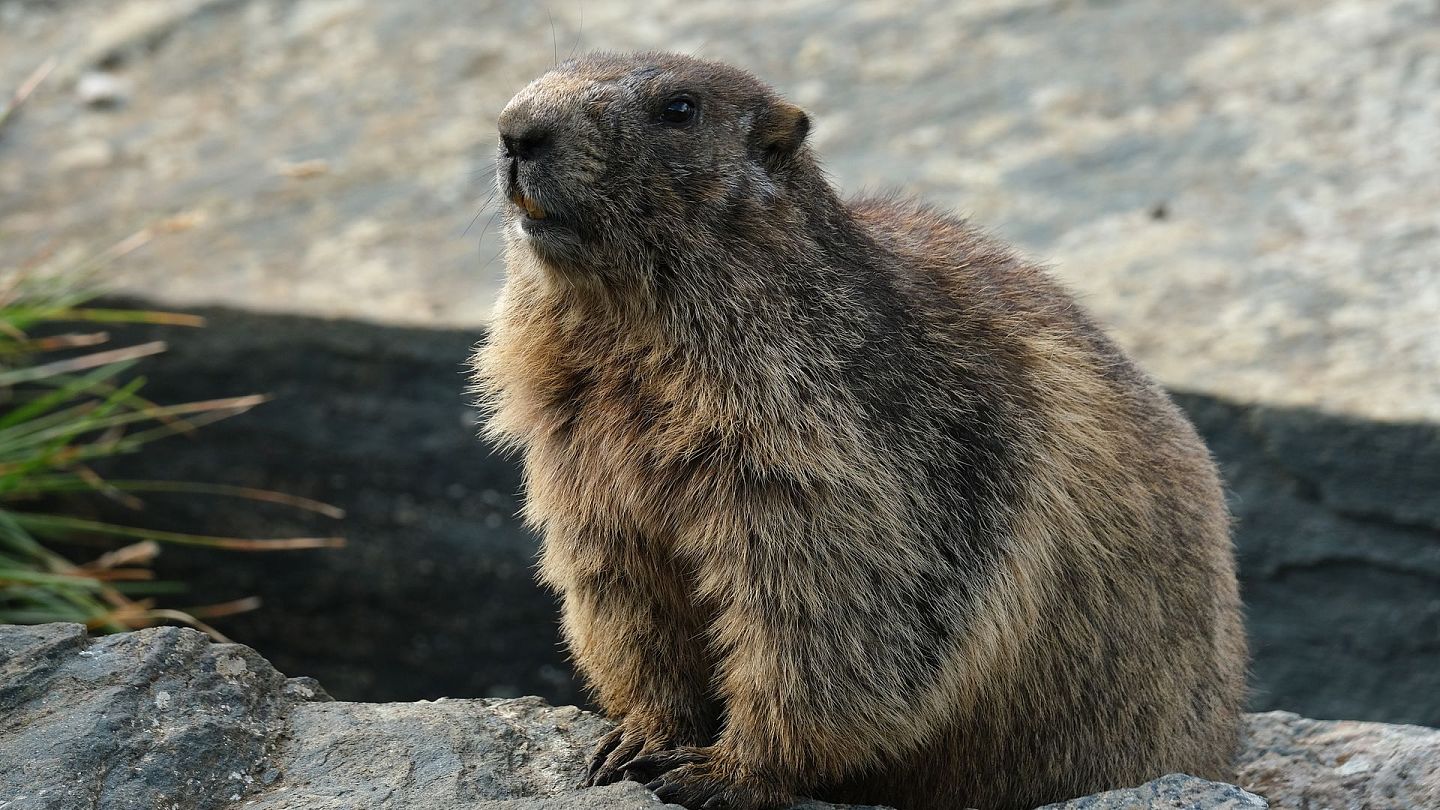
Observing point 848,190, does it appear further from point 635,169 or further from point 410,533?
point 635,169

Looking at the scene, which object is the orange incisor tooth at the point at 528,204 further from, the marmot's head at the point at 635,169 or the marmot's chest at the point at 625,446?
the marmot's chest at the point at 625,446

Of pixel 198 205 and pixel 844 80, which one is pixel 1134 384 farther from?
pixel 198 205

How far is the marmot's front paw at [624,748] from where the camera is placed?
4.17 metres

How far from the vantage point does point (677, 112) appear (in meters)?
4.29

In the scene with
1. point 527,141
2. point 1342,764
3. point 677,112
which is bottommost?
point 1342,764

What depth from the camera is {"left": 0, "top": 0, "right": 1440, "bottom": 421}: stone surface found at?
24.7 feet

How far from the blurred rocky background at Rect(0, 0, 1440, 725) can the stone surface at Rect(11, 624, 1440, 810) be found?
8.04 ft

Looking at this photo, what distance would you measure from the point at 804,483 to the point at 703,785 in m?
0.86

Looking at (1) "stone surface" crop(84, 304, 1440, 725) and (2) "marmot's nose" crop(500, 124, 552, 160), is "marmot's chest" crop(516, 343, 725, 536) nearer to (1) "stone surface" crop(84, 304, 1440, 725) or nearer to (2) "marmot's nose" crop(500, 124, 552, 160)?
(2) "marmot's nose" crop(500, 124, 552, 160)

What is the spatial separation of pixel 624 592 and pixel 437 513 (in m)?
3.76

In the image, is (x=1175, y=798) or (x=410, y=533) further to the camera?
(x=410, y=533)

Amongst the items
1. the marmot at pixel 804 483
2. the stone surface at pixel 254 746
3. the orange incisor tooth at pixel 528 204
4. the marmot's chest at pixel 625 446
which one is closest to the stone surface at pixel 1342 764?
the stone surface at pixel 254 746

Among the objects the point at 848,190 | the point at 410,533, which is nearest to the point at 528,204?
the point at 410,533

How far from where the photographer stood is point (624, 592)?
14.4 ft
